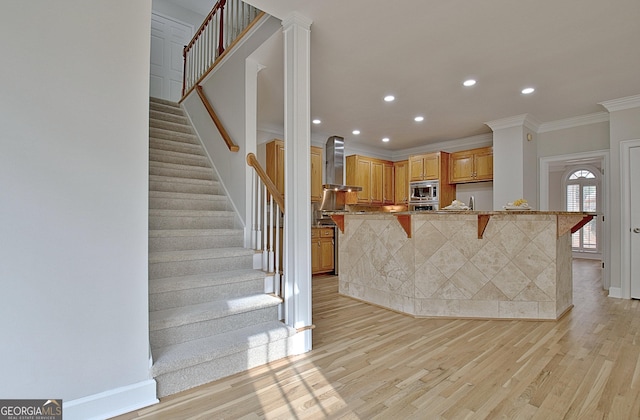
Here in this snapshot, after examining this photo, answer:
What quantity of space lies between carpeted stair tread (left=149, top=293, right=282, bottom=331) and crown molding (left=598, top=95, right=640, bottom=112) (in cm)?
505

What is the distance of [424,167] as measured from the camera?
6.65 meters

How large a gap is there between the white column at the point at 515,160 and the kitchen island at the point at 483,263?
5.19 feet

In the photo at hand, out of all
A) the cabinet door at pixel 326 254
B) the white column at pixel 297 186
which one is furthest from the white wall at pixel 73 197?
the cabinet door at pixel 326 254

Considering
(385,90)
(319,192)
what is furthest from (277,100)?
(319,192)

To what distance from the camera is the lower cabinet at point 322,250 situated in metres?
5.77

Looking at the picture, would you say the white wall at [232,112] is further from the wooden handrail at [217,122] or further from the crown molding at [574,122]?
the crown molding at [574,122]

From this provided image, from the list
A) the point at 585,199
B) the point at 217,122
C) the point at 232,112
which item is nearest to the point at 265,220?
the point at 232,112

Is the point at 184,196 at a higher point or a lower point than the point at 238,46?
lower

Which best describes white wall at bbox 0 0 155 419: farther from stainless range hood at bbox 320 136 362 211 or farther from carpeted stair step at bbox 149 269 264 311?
stainless range hood at bbox 320 136 362 211

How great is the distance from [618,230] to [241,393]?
5.23 metres

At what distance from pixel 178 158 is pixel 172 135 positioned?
57cm

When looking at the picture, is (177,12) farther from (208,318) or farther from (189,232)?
(208,318)

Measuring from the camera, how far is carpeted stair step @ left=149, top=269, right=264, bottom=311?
2377 mm

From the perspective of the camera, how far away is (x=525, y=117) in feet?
16.1
